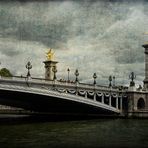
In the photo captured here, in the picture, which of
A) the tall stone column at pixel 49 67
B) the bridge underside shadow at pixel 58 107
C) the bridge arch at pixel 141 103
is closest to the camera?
the bridge underside shadow at pixel 58 107

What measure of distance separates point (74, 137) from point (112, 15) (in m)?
3.42

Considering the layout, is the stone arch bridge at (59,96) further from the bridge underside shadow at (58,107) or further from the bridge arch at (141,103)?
the bridge arch at (141,103)

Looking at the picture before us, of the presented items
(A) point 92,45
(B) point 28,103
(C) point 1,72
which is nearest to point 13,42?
(A) point 92,45

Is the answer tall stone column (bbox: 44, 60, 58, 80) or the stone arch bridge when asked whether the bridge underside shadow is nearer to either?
the stone arch bridge

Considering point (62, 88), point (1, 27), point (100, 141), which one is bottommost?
point (100, 141)

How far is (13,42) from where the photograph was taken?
357 inches

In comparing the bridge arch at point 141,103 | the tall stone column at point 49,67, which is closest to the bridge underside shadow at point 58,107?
the bridge arch at point 141,103

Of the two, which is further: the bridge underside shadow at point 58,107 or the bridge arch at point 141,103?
the bridge arch at point 141,103

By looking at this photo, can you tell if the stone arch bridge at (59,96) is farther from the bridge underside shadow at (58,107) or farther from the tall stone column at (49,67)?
the tall stone column at (49,67)

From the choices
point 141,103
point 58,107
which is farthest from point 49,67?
point 58,107

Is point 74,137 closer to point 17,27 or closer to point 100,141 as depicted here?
point 100,141

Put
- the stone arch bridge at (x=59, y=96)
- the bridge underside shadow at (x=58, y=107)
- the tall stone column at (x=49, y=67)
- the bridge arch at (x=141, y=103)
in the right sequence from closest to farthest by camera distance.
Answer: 1. the stone arch bridge at (x=59, y=96)
2. the bridge underside shadow at (x=58, y=107)
3. the bridge arch at (x=141, y=103)
4. the tall stone column at (x=49, y=67)

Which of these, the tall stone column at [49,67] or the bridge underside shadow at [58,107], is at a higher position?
the tall stone column at [49,67]

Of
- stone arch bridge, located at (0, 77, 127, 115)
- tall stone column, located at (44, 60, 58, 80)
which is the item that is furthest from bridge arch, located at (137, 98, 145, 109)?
tall stone column, located at (44, 60, 58, 80)
